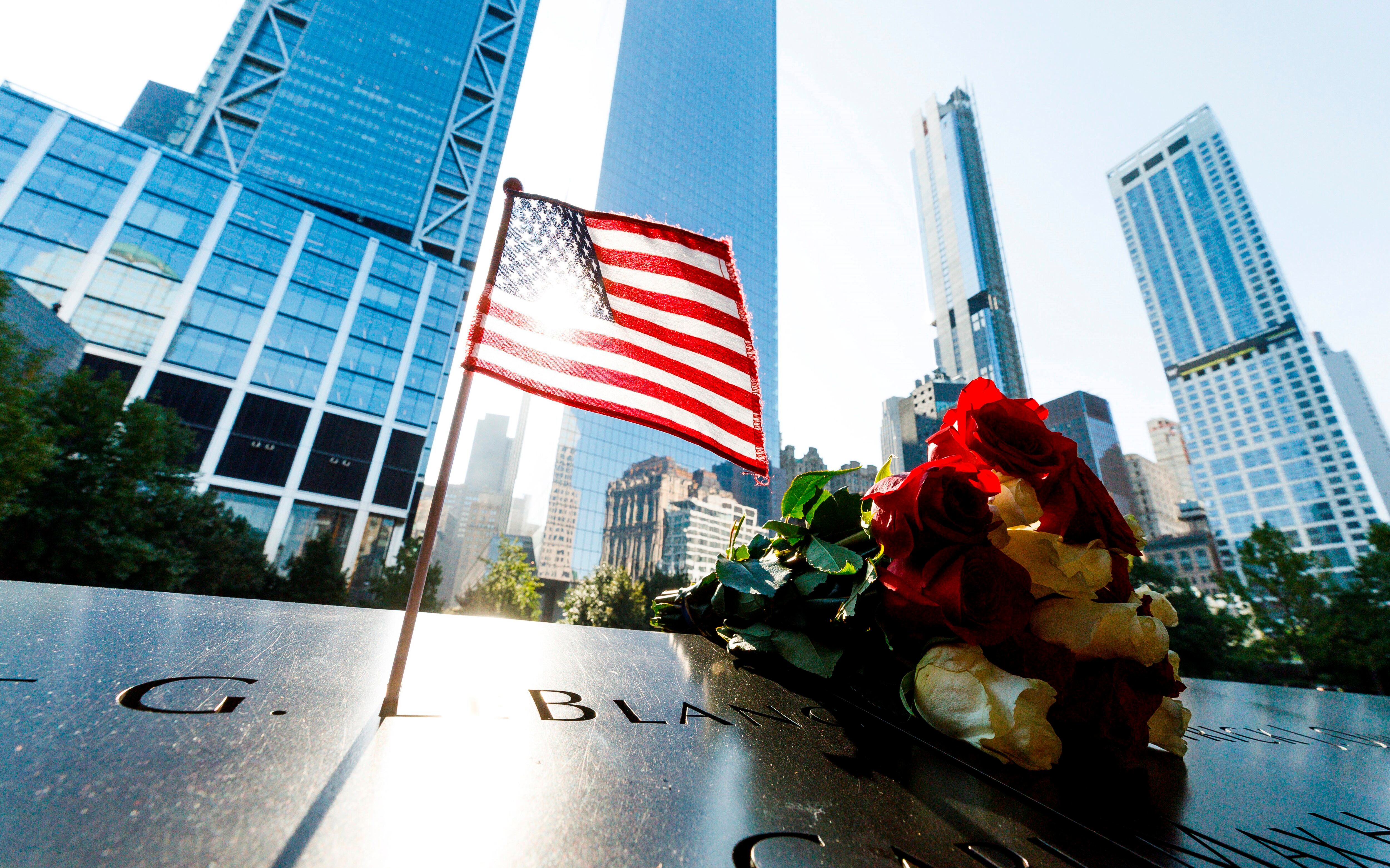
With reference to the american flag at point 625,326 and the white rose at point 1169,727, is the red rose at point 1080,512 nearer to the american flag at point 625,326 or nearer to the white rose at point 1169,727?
the white rose at point 1169,727

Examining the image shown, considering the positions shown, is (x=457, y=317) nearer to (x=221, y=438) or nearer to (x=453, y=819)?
(x=221, y=438)

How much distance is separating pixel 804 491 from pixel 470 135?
6298 centimetres

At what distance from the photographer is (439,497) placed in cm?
131

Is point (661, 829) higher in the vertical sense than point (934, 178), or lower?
lower

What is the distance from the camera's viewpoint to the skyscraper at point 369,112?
145 feet

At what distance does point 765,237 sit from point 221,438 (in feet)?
189

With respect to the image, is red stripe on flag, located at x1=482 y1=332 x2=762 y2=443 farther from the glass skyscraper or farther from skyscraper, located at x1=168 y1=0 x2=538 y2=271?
skyscraper, located at x1=168 y1=0 x2=538 y2=271

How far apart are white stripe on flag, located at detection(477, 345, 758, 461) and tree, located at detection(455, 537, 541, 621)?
80.6 feet

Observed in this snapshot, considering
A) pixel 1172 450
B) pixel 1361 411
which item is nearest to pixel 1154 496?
pixel 1172 450

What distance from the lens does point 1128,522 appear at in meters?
1.30

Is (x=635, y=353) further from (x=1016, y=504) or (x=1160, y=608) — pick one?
(x=1160, y=608)

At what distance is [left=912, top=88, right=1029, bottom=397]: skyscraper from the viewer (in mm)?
84250

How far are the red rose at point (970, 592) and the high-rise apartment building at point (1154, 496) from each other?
3779 inches

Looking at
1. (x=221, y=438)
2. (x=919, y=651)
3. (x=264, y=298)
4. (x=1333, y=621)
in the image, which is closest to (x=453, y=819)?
(x=919, y=651)
